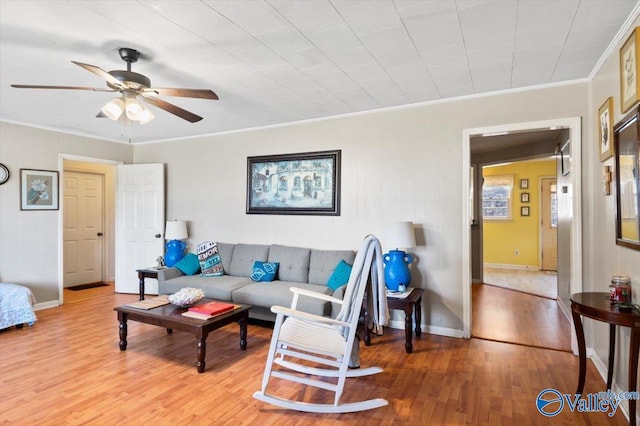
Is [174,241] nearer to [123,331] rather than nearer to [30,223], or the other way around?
[30,223]

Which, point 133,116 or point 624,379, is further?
point 133,116

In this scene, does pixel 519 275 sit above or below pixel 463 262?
below

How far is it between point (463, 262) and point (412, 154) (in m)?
1.23

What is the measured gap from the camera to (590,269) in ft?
9.73

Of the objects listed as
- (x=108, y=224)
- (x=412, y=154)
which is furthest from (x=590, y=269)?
(x=108, y=224)

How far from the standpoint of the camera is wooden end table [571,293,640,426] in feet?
6.00

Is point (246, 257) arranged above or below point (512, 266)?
above

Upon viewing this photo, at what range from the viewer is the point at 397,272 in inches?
134

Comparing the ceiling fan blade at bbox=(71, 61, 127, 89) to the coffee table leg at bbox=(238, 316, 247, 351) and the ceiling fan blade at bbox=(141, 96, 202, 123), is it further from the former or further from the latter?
the coffee table leg at bbox=(238, 316, 247, 351)

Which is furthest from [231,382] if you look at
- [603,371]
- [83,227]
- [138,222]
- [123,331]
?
[83,227]

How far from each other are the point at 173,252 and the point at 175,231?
30 cm

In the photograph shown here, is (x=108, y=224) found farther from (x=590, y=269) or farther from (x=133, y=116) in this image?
(x=590, y=269)
